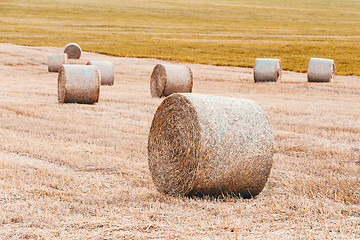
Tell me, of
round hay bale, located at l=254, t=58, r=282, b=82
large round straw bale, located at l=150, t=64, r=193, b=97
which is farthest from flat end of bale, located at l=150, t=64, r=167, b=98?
round hay bale, located at l=254, t=58, r=282, b=82

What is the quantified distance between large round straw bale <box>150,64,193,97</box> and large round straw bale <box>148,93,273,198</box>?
10662mm

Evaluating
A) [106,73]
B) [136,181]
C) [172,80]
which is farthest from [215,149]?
[106,73]

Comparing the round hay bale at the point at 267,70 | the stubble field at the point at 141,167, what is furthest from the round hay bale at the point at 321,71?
the round hay bale at the point at 267,70

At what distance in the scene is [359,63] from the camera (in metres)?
34.5

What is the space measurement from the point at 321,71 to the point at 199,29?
54.8m

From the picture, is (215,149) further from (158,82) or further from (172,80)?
(158,82)

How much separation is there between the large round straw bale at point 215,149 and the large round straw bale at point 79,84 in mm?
8618

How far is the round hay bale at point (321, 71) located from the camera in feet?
77.7

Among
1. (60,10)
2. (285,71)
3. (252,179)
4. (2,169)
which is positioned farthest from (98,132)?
(60,10)

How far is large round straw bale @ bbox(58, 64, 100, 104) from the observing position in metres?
15.3

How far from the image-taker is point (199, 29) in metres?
77.4

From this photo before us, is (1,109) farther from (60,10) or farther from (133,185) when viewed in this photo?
(60,10)

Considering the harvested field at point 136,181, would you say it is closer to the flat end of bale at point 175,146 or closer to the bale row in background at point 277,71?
the flat end of bale at point 175,146

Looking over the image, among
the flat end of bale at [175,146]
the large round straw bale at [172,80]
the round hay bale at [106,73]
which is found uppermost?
the flat end of bale at [175,146]
